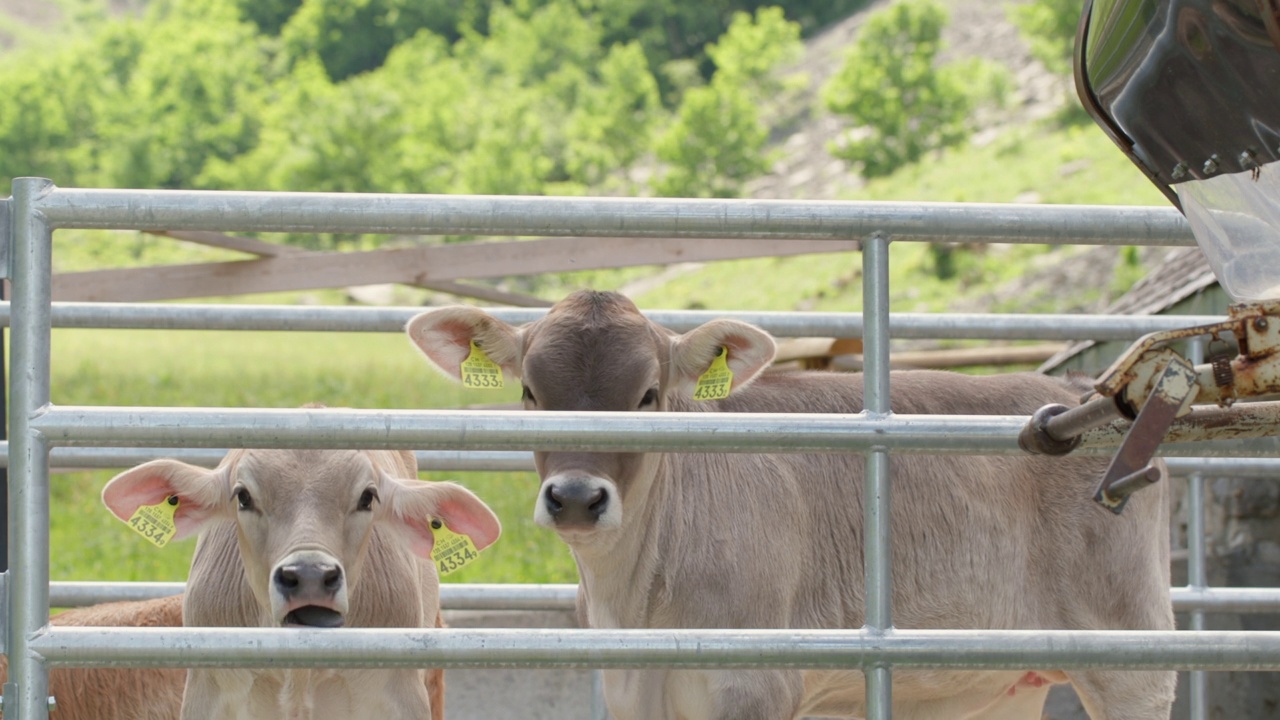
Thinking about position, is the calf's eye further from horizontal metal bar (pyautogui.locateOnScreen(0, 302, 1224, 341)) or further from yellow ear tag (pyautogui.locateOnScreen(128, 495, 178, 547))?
horizontal metal bar (pyautogui.locateOnScreen(0, 302, 1224, 341))

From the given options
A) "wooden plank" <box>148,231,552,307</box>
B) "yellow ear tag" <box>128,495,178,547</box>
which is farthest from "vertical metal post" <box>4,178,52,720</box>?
"wooden plank" <box>148,231,552,307</box>

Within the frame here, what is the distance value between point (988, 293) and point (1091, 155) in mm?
15584

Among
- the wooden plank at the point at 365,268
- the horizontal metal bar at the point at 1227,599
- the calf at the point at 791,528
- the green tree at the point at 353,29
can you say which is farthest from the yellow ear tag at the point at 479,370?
the green tree at the point at 353,29

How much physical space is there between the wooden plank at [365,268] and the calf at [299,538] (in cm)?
Answer: 275

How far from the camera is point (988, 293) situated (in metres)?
37.0

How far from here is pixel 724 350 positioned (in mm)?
4039

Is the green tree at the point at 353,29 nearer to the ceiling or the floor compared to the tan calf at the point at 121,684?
nearer to the ceiling

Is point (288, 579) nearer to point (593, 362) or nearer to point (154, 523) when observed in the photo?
point (154, 523)

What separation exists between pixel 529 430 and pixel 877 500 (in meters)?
0.67

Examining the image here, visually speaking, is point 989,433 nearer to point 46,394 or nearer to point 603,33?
point 46,394

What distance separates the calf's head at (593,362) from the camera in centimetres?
371

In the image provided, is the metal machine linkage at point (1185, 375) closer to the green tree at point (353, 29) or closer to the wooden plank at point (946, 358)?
the wooden plank at point (946, 358)

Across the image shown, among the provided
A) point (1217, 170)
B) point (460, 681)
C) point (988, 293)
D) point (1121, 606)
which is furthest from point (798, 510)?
point (988, 293)

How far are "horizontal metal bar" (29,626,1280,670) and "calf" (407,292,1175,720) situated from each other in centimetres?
105
